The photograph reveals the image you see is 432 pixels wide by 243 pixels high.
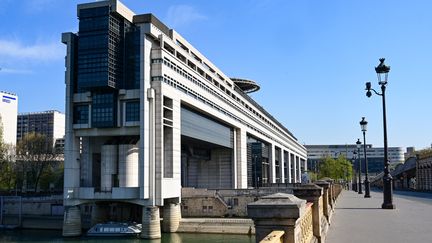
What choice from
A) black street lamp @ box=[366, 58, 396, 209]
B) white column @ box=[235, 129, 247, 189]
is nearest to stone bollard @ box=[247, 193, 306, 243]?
black street lamp @ box=[366, 58, 396, 209]

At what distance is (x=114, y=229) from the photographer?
181ft

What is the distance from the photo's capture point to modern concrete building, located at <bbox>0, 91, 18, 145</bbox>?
465 ft

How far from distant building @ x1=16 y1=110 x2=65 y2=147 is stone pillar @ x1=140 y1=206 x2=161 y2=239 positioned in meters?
129

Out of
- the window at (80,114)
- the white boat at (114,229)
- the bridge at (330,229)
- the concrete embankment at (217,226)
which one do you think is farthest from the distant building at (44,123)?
the bridge at (330,229)

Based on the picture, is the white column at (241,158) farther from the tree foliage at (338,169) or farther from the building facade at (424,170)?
the tree foliage at (338,169)

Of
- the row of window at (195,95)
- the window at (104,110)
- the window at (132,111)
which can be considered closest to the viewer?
the window at (104,110)

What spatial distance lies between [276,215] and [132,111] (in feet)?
165

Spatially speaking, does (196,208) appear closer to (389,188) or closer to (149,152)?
(149,152)

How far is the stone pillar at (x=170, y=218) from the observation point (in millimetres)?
57781

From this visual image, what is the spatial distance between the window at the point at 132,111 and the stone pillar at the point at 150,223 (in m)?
10.4

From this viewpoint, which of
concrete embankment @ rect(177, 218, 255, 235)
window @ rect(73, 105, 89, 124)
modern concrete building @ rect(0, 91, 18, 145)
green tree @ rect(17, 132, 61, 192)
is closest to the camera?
concrete embankment @ rect(177, 218, 255, 235)

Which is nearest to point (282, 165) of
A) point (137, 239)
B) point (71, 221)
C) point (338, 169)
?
point (338, 169)

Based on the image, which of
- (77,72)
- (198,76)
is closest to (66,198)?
(77,72)

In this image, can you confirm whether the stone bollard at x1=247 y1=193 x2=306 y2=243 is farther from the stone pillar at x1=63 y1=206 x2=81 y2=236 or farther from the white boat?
the stone pillar at x1=63 y1=206 x2=81 y2=236
